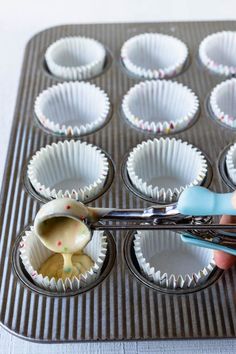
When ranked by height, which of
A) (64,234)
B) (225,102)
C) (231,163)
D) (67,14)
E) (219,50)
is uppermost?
(67,14)

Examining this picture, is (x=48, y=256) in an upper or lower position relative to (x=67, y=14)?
lower

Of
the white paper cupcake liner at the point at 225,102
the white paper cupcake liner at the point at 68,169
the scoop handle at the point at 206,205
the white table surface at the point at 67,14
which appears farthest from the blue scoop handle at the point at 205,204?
the white table surface at the point at 67,14

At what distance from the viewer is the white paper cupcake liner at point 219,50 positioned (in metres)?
1.37

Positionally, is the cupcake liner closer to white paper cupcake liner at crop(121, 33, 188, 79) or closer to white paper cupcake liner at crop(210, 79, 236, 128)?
white paper cupcake liner at crop(121, 33, 188, 79)

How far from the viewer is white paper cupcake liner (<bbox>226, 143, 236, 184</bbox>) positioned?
1.10 meters

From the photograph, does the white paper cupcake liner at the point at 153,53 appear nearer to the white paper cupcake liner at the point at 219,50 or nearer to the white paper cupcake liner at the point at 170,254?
the white paper cupcake liner at the point at 219,50

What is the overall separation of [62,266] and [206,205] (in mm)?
331

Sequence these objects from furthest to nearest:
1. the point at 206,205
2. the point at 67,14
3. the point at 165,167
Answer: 1. the point at 67,14
2. the point at 165,167
3. the point at 206,205

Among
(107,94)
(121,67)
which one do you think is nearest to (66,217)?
(107,94)

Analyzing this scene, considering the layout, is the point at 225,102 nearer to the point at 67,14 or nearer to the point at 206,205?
the point at 206,205

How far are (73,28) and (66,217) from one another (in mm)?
807

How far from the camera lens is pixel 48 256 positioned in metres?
1.06

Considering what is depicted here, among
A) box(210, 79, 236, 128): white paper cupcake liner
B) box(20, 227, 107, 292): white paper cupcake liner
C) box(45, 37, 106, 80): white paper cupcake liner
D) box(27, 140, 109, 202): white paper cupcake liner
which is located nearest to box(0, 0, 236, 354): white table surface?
box(45, 37, 106, 80): white paper cupcake liner

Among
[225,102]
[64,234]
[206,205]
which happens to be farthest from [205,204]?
[225,102]
